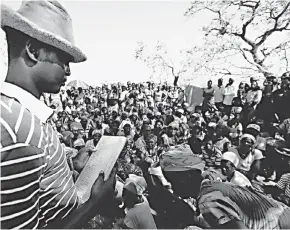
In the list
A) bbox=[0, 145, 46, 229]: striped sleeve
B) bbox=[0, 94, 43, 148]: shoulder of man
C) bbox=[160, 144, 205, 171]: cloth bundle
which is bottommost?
bbox=[160, 144, 205, 171]: cloth bundle

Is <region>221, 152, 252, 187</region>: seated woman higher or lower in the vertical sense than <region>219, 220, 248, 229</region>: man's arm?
lower

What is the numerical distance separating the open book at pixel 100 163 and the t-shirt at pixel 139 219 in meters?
1.73

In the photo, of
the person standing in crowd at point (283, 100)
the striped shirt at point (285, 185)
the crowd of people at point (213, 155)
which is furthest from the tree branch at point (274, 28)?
the striped shirt at point (285, 185)

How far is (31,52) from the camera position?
1.38 meters

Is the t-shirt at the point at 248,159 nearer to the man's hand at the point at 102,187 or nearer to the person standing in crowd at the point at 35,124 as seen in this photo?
the man's hand at the point at 102,187

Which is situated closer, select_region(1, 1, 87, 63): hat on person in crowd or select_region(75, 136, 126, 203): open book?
select_region(1, 1, 87, 63): hat on person in crowd

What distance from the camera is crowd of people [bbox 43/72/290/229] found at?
1.78 metres

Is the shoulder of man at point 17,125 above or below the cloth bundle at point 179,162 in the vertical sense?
above

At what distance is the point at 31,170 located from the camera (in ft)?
3.99

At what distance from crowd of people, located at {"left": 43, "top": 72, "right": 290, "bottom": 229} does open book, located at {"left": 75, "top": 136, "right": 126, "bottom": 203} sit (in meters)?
0.15

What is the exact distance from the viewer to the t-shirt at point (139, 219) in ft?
11.1

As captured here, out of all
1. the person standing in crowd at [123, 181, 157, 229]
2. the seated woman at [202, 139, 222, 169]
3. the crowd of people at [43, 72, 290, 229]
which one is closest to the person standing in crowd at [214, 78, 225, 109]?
the crowd of people at [43, 72, 290, 229]

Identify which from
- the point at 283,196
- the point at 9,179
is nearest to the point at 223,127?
the point at 283,196

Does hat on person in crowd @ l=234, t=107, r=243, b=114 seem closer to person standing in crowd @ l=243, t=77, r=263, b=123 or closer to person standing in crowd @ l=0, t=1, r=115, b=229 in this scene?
person standing in crowd @ l=243, t=77, r=263, b=123
